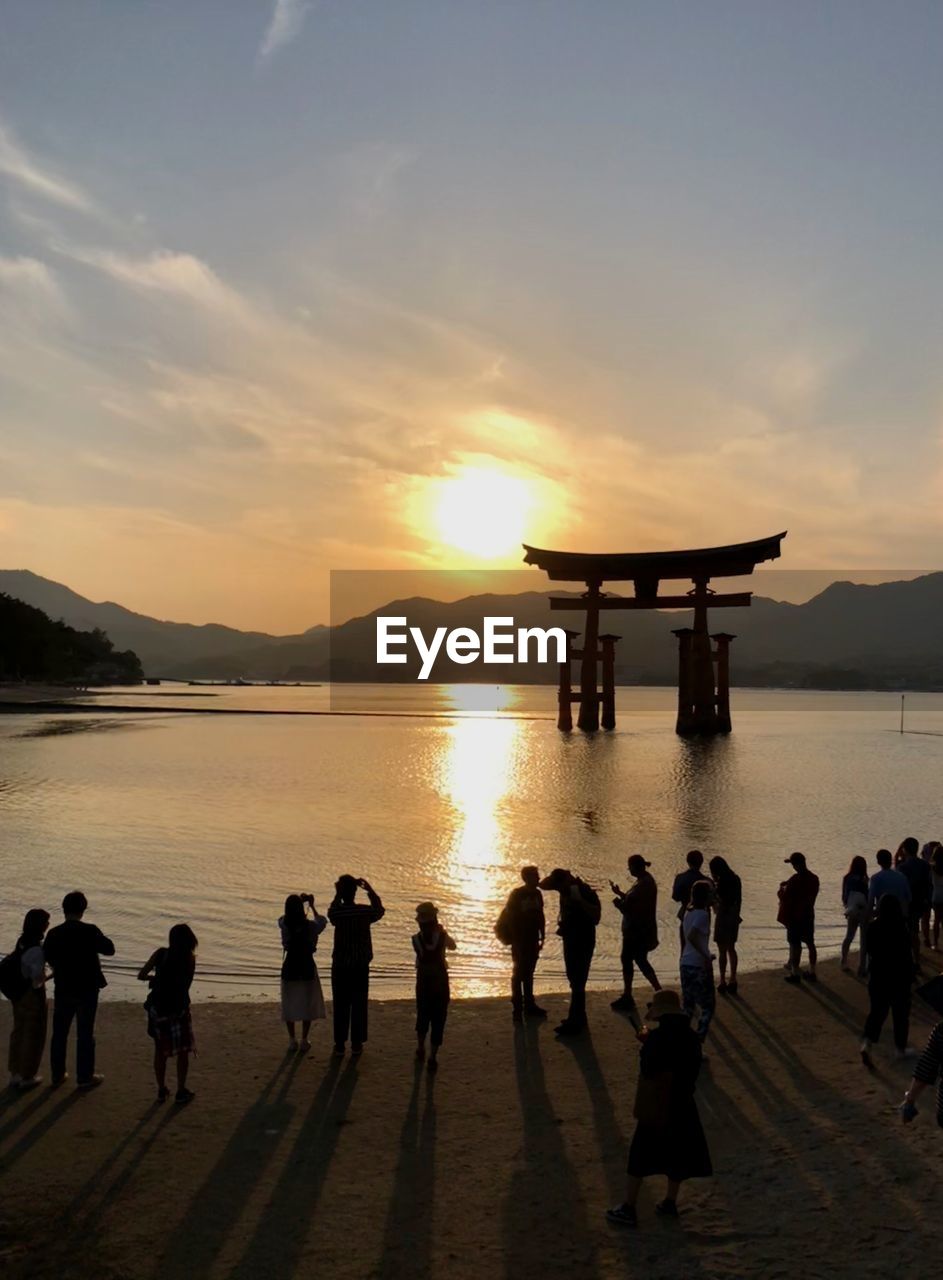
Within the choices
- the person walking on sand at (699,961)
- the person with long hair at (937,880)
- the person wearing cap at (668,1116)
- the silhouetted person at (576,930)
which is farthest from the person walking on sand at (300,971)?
the person with long hair at (937,880)

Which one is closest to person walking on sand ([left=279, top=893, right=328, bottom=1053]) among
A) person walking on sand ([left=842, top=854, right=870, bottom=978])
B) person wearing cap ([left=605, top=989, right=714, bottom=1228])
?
person wearing cap ([left=605, top=989, right=714, bottom=1228])

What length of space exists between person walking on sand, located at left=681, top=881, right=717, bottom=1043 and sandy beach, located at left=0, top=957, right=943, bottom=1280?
473mm

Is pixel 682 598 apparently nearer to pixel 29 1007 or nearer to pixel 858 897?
pixel 858 897

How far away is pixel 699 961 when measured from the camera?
773 centimetres

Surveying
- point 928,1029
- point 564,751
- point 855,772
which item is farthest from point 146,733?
point 928,1029

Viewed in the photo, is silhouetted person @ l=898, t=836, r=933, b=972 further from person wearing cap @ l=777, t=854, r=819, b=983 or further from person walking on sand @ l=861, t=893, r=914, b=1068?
person walking on sand @ l=861, t=893, r=914, b=1068

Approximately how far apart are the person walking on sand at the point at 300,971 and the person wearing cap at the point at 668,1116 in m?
3.28

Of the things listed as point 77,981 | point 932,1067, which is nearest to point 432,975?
point 77,981

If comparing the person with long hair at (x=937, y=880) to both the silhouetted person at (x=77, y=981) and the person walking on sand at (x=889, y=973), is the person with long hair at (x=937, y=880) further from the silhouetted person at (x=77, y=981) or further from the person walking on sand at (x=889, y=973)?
the silhouetted person at (x=77, y=981)

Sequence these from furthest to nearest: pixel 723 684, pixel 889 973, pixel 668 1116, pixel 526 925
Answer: pixel 723 684
pixel 526 925
pixel 889 973
pixel 668 1116

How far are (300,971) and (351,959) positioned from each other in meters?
0.49

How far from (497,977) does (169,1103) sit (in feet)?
16.1

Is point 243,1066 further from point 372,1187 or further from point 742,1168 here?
point 742,1168

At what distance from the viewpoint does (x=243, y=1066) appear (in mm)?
7797
